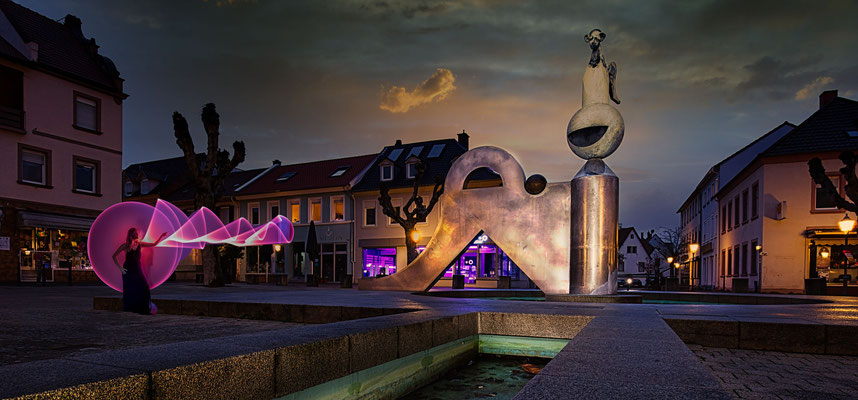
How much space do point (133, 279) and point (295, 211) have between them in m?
32.1

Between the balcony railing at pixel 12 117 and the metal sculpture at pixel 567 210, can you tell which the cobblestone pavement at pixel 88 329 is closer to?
the metal sculpture at pixel 567 210

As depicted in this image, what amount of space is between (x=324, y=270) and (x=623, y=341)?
3667 cm

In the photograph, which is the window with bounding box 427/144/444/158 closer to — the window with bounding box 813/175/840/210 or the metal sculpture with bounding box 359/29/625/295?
the window with bounding box 813/175/840/210

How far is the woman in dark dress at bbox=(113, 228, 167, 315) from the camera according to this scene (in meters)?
10.0

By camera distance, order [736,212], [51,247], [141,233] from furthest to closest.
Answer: [736,212] → [51,247] → [141,233]

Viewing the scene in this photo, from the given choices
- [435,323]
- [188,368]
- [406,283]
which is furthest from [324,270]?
[188,368]

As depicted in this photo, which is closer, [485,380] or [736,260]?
[485,380]

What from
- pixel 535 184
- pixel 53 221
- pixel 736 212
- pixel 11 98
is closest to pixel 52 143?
pixel 11 98

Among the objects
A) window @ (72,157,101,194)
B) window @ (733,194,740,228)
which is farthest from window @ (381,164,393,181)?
window @ (733,194,740,228)

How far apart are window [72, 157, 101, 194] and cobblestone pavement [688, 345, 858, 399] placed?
29.3 metres

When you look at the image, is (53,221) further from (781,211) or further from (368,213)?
(781,211)

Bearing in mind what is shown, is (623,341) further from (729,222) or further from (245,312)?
(729,222)

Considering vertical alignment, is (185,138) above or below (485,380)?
above

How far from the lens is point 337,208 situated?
40.0m
